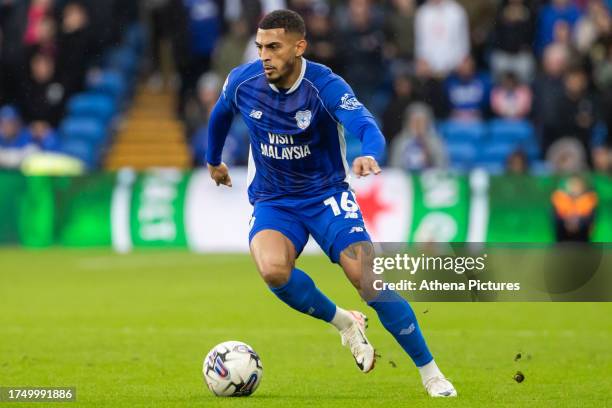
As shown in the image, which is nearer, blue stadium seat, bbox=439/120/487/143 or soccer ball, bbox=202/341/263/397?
soccer ball, bbox=202/341/263/397

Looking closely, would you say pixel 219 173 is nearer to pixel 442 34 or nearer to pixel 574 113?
pixel 574 113

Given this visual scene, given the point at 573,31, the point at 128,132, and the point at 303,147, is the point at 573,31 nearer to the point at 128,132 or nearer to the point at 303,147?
the point at 128,132

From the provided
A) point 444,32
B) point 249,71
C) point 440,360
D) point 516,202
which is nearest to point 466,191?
point 516,202

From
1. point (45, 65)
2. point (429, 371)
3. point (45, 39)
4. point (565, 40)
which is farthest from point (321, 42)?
point (429, 371)

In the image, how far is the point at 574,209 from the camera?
17484 millimetres

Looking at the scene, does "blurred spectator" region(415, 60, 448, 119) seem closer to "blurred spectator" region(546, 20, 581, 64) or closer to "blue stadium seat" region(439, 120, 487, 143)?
"blue stadium seat" region(439, 120, 487, 143)

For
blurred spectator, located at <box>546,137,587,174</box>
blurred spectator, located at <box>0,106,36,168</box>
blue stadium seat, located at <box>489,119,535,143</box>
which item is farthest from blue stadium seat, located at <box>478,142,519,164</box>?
blurred spectator, located at <box>0,106,36,168</box>

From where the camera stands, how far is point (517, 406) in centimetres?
731

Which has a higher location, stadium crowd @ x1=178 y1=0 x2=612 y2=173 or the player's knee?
the player's knee

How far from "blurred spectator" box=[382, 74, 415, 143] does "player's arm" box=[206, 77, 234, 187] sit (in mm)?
11394

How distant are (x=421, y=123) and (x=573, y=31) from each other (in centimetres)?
338

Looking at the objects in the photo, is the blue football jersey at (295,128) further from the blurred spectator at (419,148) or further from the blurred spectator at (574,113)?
the blurred spectator at (574,113)

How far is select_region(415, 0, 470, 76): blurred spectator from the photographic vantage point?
20.6 metres

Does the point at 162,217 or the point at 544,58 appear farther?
the point at 544,58
